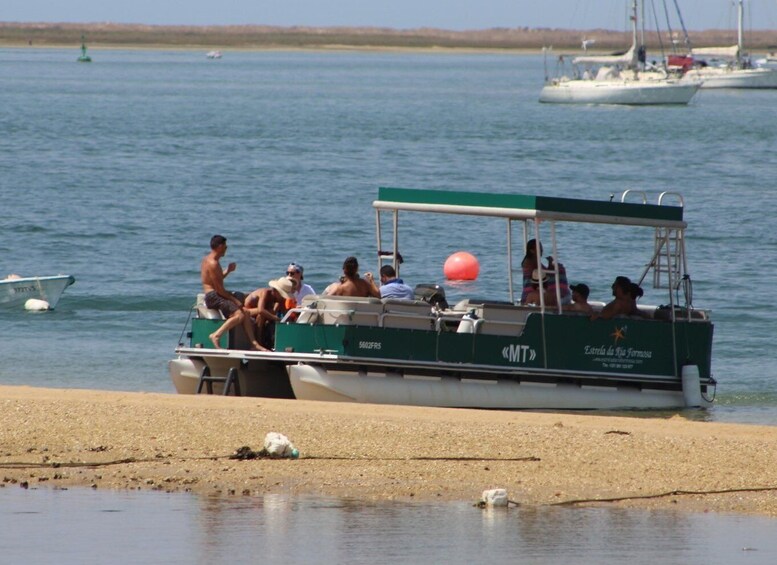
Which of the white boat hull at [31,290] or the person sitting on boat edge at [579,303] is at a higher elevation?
the person sitting on boat edge at [579,303]

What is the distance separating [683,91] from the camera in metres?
87.1

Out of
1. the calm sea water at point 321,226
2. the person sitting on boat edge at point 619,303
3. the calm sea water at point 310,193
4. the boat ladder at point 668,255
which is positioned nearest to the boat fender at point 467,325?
the person sitting on boat edge at point 619,303

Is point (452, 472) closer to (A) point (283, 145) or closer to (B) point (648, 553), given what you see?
(B) point (648, 553)

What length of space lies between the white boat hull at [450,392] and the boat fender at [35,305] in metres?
9.47

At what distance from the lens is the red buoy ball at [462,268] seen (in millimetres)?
20266

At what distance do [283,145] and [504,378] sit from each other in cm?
4460

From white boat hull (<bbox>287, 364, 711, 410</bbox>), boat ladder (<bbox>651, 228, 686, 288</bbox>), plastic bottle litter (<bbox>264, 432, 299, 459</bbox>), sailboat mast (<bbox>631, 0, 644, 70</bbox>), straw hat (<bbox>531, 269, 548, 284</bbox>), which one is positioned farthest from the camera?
sailboat mast (<bbox>631, 0, 644, 70</bbox>)

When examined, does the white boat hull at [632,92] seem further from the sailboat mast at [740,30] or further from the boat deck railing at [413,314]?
the boat deck railing at [413,314]

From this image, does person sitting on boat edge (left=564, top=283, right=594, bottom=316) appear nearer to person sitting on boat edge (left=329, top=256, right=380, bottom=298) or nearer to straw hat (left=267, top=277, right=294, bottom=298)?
person sitting on boat edge (left=329, top=256, right=380, bottom=298)

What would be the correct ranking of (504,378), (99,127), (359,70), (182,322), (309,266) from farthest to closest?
(359,70), (99,127), (309,266), (182,322), (504,378)

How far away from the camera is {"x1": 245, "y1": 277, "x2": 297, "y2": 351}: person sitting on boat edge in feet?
45.0

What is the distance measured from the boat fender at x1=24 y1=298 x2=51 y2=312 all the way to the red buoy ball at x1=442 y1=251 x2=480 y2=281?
5.76m

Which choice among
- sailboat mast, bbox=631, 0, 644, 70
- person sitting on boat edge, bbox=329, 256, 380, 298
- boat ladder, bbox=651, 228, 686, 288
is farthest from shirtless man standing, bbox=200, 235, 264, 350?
sailboat mast, bbox=631, 0, 644, 70

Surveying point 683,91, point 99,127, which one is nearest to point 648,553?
point 99,127
